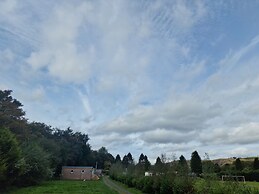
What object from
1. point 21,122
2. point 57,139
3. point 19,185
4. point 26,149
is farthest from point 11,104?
point 57,139

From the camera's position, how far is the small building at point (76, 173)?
3062 inches

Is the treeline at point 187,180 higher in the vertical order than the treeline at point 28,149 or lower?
lower

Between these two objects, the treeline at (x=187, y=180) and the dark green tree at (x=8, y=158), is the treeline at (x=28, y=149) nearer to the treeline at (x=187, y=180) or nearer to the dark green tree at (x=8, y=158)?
the dark green tree at (x=8, y=158)

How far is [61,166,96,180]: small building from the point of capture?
7776 centimetres

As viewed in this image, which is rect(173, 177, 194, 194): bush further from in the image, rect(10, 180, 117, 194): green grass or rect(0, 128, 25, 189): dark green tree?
rect(0, 128, 25, 189): dark green tree

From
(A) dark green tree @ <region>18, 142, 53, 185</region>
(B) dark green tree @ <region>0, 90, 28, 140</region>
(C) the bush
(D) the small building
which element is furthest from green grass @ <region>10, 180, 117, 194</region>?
(D) the small building

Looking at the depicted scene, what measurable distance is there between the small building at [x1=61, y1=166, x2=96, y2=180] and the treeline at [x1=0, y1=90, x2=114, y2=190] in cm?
169

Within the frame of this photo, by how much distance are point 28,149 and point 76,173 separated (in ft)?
120

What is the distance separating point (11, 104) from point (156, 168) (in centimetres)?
3471

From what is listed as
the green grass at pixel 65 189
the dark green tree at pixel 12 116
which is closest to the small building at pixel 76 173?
the dark green tree at pixel 12 116

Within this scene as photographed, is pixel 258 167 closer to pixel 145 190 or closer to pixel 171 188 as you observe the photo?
pixel 145 190

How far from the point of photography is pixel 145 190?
1126 inches

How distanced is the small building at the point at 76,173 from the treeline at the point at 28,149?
1.69 m

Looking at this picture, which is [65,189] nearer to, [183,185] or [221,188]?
[183,185]
